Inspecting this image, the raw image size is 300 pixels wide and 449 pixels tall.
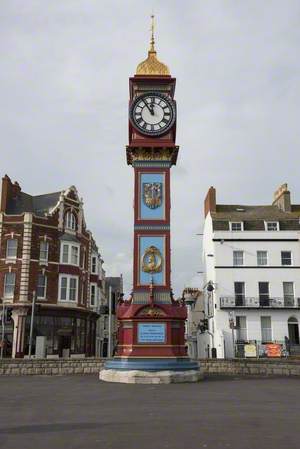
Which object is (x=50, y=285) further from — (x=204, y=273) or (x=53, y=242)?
(x=204, y=273)

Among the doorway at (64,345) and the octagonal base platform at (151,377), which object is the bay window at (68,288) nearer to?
the doorway at (64,345)

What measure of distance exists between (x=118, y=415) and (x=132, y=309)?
42.8ft

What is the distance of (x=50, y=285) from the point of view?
46594 millimetres

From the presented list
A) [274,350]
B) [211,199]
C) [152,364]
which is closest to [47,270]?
A: [211,199]

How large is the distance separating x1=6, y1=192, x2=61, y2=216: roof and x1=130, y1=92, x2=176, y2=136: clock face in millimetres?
22943

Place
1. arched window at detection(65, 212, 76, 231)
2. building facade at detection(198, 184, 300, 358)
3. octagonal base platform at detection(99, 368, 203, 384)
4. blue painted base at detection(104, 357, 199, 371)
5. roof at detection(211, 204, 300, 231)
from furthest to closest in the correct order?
roof at detection(211, 204, 300, 231), arched window at detection(65, 212, 76, 231), building facade at detection(198, 184, 300, 358), blue painted base at detection(104, 357, 199, 371), octagonal base platform at detection(99, 368, 203, 384)

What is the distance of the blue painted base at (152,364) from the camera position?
77.3ft

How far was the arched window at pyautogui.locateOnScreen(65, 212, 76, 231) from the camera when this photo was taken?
163ft

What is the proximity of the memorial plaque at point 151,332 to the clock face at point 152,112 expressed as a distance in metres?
10.9

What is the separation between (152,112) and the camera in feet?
92.1

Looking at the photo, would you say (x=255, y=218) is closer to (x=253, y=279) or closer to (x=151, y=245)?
(x=253, y=279)

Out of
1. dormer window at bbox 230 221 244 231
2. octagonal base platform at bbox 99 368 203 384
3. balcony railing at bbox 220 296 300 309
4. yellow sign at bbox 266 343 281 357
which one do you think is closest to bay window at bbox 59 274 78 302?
balcony railing at bbox 220 296 300 309

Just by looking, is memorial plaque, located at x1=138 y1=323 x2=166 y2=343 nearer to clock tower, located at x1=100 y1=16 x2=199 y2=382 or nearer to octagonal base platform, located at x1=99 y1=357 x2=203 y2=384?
clock tower, located at x1=100 y1=16 x2=199 y2=382

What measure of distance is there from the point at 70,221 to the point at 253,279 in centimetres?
1954
